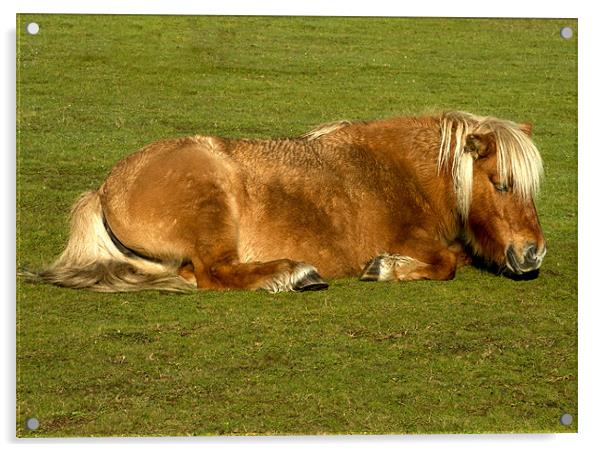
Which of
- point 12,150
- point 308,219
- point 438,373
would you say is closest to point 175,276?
point 308,219

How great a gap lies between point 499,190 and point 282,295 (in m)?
1.90

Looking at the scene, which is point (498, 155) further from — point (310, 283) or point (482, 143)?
point (310, 283)

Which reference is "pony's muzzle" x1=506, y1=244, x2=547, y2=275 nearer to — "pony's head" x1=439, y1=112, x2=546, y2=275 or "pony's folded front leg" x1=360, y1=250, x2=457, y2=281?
"pony's head" x1=439, y1=112, x2=546, y2=275

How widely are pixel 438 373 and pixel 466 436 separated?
63 cm

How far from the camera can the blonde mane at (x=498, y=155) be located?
31.2 feet

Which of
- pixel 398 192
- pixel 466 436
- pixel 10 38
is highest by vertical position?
pixel 10 38

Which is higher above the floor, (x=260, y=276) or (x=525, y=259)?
(x=525, y=259)

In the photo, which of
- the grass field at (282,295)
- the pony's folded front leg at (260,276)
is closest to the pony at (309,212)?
the pony's folded front leg at (260,276)

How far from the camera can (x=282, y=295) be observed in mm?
9039

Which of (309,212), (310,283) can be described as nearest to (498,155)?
(309,212)

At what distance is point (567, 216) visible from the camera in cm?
1002

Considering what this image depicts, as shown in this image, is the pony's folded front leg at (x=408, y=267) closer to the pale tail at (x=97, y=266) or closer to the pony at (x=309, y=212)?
the pony at (x=309, y=212)

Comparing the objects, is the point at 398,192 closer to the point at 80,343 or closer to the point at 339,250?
the point at 339,250

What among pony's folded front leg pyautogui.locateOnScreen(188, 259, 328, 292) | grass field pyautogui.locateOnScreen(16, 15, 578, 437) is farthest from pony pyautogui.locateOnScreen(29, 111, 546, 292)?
grass field pyautogui.locateOnScreen(16, 15, 578, 437)
